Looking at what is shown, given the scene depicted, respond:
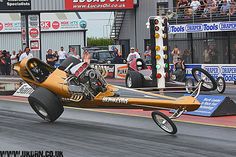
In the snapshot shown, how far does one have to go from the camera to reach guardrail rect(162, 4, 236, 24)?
1222 inches

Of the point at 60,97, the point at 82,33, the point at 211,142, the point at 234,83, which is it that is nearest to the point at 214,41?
the point at 234,83

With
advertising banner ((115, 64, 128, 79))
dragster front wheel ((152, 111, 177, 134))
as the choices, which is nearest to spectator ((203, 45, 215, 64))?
advertising banner ((115, 64, 128, 79))

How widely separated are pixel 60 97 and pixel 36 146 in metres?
2.92

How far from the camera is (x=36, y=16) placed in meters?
38.7

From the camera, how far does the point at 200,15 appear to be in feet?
108

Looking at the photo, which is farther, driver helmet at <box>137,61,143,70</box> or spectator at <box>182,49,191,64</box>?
spectator at <box>182,49,191,64</box>

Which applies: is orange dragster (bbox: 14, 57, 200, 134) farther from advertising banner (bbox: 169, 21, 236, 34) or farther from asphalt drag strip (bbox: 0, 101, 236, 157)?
advertising banner (bbox: 169, 21, 236, 34)

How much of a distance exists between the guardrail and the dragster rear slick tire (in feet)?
60.8

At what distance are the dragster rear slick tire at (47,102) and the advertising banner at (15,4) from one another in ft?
76.6

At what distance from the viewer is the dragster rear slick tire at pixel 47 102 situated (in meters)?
13.6

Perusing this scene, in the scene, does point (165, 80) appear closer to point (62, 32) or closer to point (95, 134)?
point (95, 134)

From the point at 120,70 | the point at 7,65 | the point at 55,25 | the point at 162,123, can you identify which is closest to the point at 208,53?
the point at 120,70

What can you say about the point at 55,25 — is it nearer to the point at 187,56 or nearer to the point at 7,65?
the point at 7,65

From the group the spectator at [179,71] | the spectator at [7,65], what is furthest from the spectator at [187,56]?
the spectator at [7,65]
